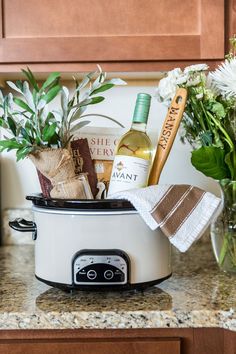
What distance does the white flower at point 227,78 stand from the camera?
0.86 m

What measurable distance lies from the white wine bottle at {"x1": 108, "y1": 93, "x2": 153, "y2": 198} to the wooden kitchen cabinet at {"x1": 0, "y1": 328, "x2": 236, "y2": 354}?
0.89 feet

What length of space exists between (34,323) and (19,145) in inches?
13.1

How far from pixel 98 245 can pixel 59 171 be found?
170 millimetres

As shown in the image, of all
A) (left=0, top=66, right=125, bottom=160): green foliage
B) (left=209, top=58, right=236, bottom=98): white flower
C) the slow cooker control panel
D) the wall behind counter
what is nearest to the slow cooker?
the slow cooker control panel

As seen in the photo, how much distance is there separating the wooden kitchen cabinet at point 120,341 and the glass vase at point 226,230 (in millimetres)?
249

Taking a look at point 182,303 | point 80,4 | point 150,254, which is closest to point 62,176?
point 150,254

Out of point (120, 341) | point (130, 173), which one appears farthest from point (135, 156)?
point (120, 341)

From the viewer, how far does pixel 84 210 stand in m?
0.78

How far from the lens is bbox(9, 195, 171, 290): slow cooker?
0.78 m

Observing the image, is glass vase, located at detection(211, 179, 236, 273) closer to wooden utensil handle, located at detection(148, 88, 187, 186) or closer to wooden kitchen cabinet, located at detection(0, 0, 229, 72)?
wooden utensil handle, located at detection(148, 88, 187, 186)

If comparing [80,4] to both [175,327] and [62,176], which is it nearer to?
[62,176]

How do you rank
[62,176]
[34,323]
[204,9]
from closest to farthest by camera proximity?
[34,323] < [62,176] < [204,9]

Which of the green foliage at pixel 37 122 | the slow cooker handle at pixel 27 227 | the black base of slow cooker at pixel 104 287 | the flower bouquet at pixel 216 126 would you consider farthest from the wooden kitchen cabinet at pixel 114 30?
the black base of slow cooker at pixel 104 287

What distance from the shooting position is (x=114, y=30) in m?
1.02
